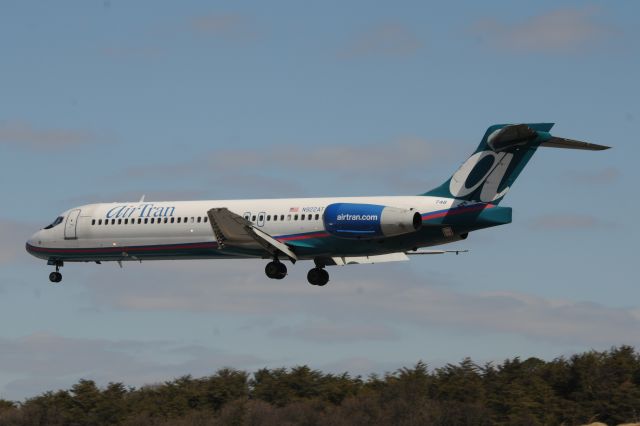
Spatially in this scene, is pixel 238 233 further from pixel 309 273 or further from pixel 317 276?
pixel 317 276

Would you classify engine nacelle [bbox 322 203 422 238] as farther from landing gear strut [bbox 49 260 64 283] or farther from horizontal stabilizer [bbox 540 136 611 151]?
landing gear strut [bbox 49 260 64 283]

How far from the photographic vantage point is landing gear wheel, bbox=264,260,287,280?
52.3 metres

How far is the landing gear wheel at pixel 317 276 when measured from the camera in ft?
176

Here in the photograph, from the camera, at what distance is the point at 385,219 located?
4831 centimetres

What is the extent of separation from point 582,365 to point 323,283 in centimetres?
1557

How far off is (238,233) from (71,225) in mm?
8497

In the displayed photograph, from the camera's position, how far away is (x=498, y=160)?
4791 centimetres

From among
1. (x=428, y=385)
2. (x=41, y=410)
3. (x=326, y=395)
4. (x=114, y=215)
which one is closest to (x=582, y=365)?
(x=428, y=385)

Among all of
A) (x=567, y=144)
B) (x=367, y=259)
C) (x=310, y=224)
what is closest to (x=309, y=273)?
(x=367, y=259)

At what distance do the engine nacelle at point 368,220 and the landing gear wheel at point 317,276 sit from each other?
407 centimetres

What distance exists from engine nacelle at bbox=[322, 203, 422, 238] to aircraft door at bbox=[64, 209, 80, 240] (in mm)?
11588

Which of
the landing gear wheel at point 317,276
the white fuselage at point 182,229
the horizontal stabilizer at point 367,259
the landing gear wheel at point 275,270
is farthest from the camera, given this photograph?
the landing gear wheel at point 317,276

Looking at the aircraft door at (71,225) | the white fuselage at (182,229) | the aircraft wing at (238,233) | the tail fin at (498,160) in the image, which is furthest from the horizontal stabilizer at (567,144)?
the aircraft door at (71,225)

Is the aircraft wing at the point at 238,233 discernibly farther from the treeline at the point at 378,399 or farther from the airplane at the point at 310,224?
the treeline at the point at 378,399
